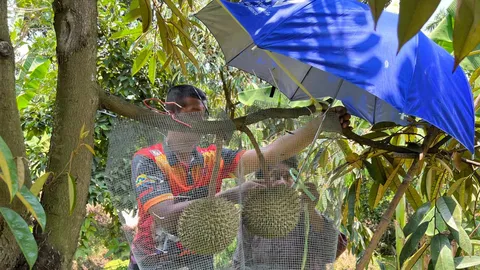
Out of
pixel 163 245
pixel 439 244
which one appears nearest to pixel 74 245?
pixel 163 245

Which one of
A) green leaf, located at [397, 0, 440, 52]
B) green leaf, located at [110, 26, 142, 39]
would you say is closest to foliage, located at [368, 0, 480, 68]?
green leaf, located at [397, 0, 440, 52]

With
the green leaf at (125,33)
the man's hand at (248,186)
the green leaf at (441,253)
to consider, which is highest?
the green leaf at (125,33)

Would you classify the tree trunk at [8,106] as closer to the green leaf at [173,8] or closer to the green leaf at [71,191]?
the green leaf at [71,191]

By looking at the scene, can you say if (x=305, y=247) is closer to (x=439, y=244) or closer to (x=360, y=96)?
(x=439, y=244)

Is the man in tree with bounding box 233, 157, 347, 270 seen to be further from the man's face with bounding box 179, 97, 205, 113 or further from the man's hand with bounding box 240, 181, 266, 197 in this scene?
the man's face with bounding box 179, 97, 205, 113

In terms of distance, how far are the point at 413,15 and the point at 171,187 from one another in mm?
518

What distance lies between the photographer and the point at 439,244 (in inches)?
33.4

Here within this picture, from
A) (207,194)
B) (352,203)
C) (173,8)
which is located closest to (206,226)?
(207,194)

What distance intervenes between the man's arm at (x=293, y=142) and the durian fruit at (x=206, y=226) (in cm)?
9

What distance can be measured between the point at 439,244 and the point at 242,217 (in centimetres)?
36

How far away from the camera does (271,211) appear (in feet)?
2.52

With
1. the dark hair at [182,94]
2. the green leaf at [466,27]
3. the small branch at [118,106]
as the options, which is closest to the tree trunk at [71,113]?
the small branch at [118,106]

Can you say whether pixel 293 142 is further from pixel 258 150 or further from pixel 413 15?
pixel 413 15

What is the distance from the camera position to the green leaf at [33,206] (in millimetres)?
396
